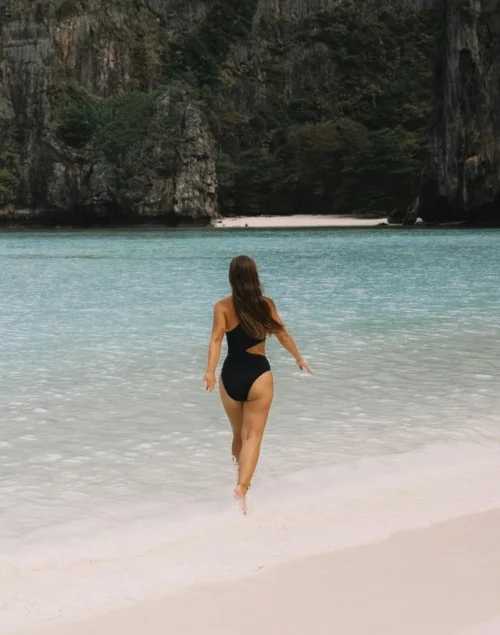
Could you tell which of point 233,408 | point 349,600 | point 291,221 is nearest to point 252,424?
point 233,408

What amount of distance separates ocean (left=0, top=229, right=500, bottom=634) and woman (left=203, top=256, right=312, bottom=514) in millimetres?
364

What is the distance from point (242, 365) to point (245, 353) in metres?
0.06

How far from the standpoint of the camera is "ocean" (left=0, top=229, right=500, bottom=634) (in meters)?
3.74

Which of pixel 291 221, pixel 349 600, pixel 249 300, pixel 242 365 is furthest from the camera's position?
pixel 291 221

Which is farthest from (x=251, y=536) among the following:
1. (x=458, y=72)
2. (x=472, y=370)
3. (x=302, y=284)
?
(x=458, y=72)

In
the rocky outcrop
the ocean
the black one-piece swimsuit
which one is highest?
the rocky outcrop

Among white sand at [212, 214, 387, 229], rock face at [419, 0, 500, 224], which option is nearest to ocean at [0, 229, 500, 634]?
rock face at [419, 0, 500, 224]

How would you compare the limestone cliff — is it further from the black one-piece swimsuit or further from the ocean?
the black one-piece swimsuit

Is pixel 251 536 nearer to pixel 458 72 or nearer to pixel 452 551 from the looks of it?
pixel 452 551

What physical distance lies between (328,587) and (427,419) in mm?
3036

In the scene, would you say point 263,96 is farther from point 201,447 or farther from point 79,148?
point 201,447

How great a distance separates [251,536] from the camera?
13.1ft

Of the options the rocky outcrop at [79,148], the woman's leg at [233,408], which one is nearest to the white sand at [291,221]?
the rocky outcrop at [79,148]

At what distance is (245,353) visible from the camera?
165 inches
